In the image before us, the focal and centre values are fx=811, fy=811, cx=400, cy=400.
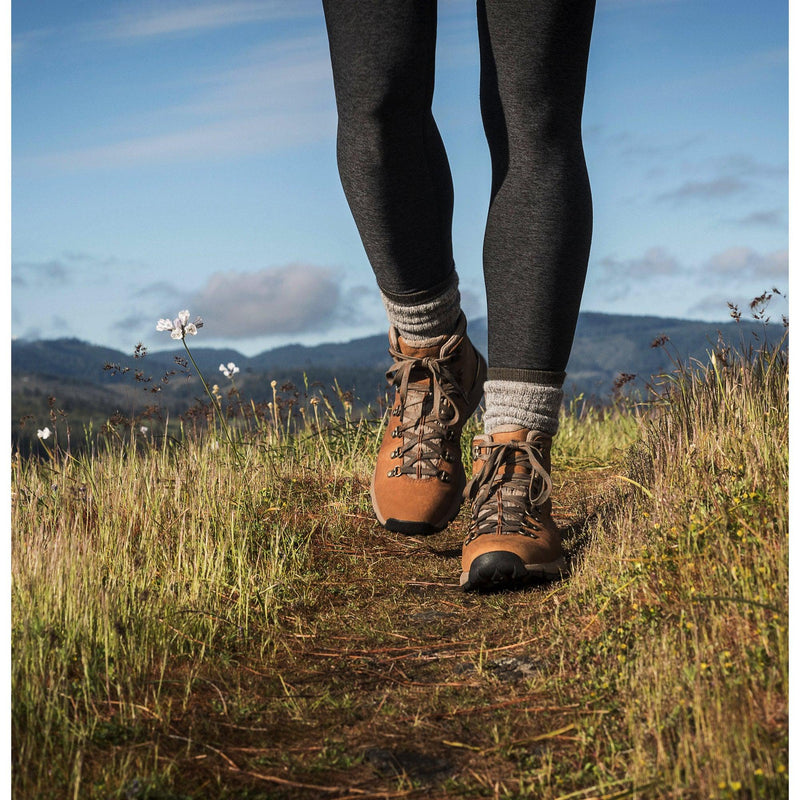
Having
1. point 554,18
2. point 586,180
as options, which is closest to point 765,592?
point 586,180

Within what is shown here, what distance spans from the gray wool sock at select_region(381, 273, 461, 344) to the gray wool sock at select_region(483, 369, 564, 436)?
267 mm

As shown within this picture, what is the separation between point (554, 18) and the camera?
2.04 metres

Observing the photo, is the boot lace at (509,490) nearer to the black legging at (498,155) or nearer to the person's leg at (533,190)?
the person's leg at (533,190)

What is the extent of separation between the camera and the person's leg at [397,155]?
204 cm

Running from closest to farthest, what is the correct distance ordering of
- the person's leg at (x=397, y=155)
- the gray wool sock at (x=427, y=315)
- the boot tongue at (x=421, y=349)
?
the person's leg at (x=397, y=155), the gray wool sock at (x=427, y=315), the boot tongue at (x=421, y=349)

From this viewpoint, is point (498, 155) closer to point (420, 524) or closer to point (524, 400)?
point (524, 400)

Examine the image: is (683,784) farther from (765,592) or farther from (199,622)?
(199,622)

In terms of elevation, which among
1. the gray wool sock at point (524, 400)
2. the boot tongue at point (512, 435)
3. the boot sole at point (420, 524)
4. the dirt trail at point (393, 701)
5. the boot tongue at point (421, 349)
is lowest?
the dirt trail at point (393, 701)

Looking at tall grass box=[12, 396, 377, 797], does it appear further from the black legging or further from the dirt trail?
the black legging

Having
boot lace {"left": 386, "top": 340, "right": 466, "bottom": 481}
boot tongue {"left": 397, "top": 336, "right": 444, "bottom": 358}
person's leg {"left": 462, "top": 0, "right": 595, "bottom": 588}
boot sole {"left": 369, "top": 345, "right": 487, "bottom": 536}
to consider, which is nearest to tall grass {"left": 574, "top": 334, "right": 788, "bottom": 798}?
person's leg {"left": 462, "top": 0, "right": 595, "bottom": 588}

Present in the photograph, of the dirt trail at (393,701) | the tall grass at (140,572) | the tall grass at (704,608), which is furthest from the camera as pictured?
the tall grass at (140,572)

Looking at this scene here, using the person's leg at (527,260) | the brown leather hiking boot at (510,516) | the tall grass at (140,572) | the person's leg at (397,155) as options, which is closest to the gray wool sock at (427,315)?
the person's leg at (397,155)
